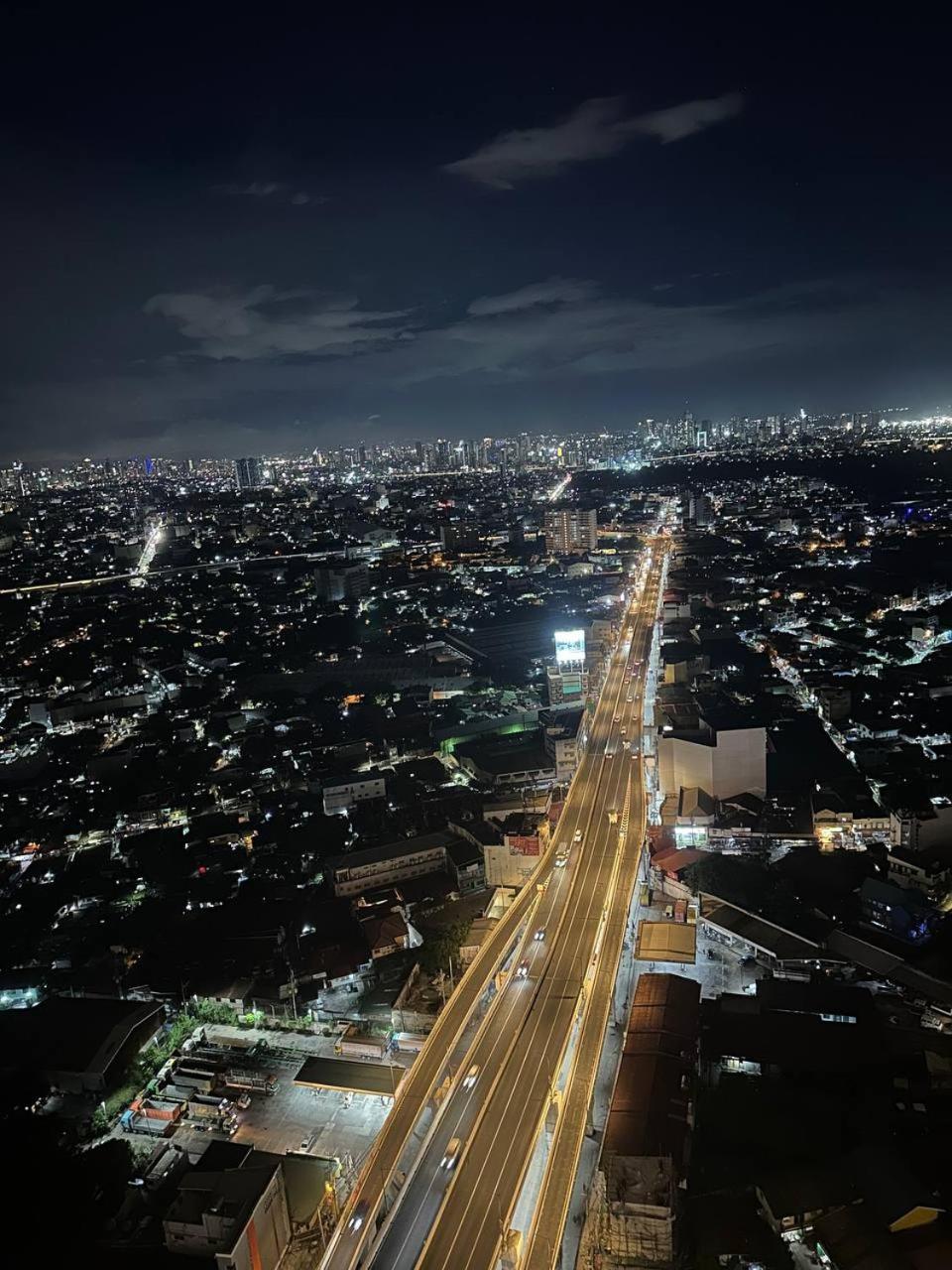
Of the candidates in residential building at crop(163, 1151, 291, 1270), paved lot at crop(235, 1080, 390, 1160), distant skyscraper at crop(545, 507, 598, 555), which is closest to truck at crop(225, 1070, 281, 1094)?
paved lot at crop(235, 1080, 390, 1160)

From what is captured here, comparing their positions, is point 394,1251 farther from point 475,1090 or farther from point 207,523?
point 207,523

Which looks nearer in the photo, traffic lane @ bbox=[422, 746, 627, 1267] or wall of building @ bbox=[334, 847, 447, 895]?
traffic lane @ bbox=[422, 746, 627, 1267]

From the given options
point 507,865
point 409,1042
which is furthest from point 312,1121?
point 507,865

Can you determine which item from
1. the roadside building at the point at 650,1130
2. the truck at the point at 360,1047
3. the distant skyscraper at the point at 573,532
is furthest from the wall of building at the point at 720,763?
the distant skyscraper at the point at 573,532

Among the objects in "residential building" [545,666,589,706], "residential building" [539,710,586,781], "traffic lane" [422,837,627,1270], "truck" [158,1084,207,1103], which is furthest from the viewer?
"residential building" [545,666,589,706]

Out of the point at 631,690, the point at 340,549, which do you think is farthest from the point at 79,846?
the point at 340,549

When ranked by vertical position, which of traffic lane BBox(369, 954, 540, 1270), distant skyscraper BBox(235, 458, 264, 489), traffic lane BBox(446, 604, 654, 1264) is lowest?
traffic lane BBox(369, 954, 540, 1270)

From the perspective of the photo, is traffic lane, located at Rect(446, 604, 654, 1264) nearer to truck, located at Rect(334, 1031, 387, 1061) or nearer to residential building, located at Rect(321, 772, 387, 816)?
truck, located at Rect(334, 1031, 387, 1061)

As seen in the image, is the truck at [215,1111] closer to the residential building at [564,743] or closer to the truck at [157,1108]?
the truck at [157,1108]
